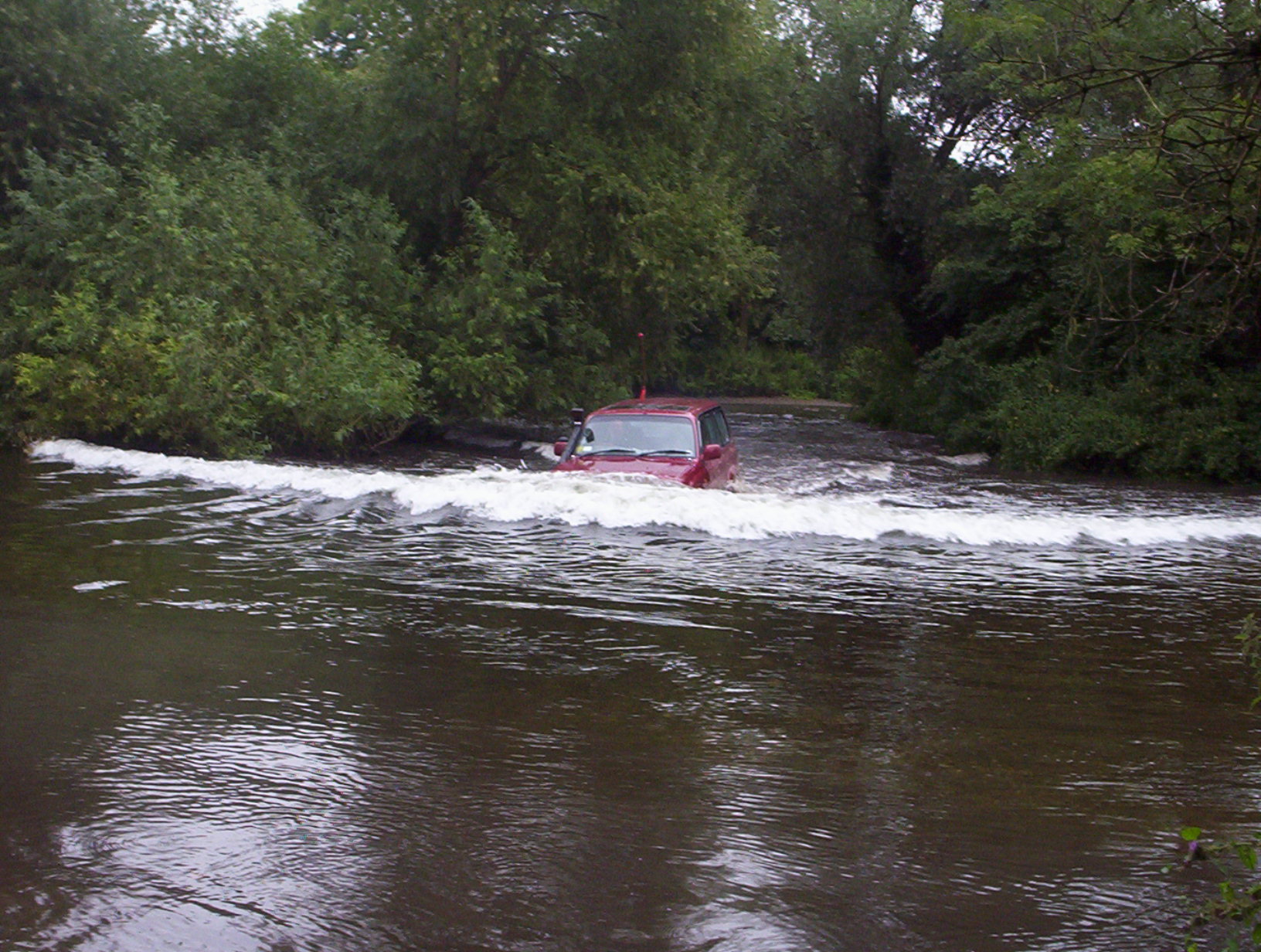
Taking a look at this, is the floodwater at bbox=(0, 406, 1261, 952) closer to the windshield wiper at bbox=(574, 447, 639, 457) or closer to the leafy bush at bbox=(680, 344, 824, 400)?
the windshield wiper at bbox=(574, 447, 639, 457)

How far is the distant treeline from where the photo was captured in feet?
71.9

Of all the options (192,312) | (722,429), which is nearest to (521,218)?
(192,312)

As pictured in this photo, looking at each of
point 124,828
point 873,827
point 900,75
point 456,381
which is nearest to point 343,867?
point 124,828

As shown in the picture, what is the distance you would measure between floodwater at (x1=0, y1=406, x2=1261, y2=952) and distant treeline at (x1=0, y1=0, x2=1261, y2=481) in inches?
362

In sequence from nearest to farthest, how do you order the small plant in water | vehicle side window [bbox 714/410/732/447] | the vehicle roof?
1. the small plant in water
2. the vehicle roof
3. vehicle side window [bbox 714/410/732/447]

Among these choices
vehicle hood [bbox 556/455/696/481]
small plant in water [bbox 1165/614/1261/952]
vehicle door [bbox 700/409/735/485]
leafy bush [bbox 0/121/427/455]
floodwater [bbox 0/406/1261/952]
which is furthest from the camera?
leafy bush [bbox 0/121/427/455]

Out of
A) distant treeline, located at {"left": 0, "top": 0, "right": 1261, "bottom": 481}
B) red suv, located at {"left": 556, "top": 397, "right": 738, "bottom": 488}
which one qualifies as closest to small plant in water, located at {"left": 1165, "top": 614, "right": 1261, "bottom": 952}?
red suv, located at {"left": 556, "top": 397, "right": 738, "bottom": 488}

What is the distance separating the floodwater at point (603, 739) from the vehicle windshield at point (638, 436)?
175 cm

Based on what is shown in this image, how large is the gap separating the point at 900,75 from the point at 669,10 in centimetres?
710

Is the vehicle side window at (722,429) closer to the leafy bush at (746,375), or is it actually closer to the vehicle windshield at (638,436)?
the vehicle windshield at (638,436)

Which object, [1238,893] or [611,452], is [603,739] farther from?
[611,452]

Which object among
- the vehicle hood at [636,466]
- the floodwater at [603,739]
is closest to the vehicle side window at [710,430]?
the vehicle hood at [636,466]

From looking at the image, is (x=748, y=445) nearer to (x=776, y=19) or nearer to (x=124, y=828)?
(x=776, y=19)

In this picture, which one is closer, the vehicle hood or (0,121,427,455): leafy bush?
the vehicle hood
